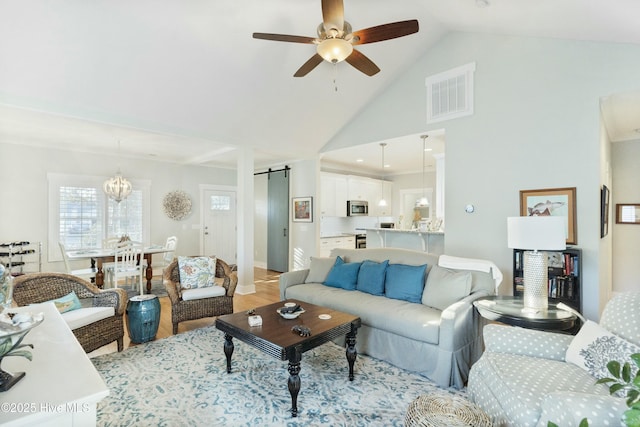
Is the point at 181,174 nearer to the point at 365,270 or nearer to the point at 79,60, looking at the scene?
the point at 79,60

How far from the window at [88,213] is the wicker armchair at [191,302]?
3.62m

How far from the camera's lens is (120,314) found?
9.89 feet

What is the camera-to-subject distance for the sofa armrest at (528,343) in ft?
6.46

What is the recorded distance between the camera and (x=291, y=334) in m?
2.37

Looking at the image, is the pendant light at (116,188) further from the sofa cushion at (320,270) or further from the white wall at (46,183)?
the sofa cushion at (320,270)

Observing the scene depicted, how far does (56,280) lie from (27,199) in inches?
150

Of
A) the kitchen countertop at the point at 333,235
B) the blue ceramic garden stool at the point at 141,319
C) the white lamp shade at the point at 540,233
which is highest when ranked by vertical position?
the white lamp shade at the point at 540,233

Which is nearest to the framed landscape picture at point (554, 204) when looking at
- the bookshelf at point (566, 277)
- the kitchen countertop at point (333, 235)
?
the bookshelf at point (566, 277)

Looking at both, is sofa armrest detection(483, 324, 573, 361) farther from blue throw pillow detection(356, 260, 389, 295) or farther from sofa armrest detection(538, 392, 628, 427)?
blue throw pillow detection(356, 260, 389, 295)

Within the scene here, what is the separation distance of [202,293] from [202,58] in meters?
2.70

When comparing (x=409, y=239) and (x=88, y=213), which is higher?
(x=88, y=213)

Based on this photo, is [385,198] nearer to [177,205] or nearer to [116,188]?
[177,205]

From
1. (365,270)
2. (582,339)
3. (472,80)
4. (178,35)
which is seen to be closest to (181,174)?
(178,35)

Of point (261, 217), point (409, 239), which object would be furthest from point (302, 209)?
point (409, 239)
